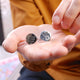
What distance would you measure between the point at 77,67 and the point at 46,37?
1.08 feet

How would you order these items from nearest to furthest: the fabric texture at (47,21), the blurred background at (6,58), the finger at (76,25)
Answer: the finger at (76,25) < the fabric texture at (47,21) < the blurred background at (6,58)

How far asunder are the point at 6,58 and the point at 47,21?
2.89ft

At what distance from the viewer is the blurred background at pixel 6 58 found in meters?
1.27

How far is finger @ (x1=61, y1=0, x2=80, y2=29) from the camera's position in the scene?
0.49 meters

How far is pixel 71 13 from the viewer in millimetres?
491

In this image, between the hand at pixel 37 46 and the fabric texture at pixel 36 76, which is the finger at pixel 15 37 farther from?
the fabric texture at pixel 36 76

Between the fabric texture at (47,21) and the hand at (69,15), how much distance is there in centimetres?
29

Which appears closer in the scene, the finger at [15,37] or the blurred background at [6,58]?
the finger at [15,37]

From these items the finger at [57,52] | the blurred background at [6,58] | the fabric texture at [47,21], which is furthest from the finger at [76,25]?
the blurred background at [6,58]

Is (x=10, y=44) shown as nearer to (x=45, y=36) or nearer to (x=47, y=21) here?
(x=45, y=36)

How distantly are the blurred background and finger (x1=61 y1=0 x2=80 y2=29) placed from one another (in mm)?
769

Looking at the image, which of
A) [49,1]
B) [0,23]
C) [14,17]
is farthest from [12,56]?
[49,1]

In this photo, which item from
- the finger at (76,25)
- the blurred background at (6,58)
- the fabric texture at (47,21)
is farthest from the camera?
the blurred background at (6,58)

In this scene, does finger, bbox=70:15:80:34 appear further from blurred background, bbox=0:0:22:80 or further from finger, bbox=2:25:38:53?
blurred background, bbox=0:0:22:80
